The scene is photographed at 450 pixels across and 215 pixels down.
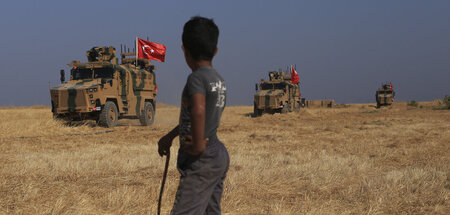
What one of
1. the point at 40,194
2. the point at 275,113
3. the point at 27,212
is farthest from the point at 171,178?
the point at 275,113

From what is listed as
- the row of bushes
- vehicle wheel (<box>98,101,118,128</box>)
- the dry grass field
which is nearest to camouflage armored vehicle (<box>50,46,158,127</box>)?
vehicle wheel (<box>98,101,118,128</box>)

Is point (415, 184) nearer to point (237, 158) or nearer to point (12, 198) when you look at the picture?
point (237, 158)

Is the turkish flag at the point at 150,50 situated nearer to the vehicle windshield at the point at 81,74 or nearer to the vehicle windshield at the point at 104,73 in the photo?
the vehicle windshield at the point at 104,73

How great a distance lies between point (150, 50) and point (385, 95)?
79.4 feet

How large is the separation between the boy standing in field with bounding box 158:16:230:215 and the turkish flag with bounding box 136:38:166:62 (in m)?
15.3

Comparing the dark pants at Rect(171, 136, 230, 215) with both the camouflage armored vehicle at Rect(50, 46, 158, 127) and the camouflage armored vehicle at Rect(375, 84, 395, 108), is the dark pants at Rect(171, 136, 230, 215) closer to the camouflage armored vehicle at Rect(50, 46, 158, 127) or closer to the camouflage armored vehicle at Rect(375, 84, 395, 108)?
the camouflage armored vehicle at Rect(50, 46, 158, 127)

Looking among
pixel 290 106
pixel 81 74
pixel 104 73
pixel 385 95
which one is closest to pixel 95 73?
pixel 104 73

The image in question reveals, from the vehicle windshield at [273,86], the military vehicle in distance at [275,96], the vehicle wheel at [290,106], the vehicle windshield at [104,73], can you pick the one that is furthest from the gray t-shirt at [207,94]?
the vehicle wheel at [290,106]

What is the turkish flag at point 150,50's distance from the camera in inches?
711

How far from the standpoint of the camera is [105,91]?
13.7 m

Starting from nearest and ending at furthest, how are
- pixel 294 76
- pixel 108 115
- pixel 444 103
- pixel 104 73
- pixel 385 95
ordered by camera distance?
pixel 108 115 → pixel 104 73 → pixel 294 76 → pixel 444 103 → pixel 385 95

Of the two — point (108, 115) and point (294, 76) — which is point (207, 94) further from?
point (294, 76)

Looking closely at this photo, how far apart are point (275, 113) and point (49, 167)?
1786cm

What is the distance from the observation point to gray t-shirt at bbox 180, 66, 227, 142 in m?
2.09
